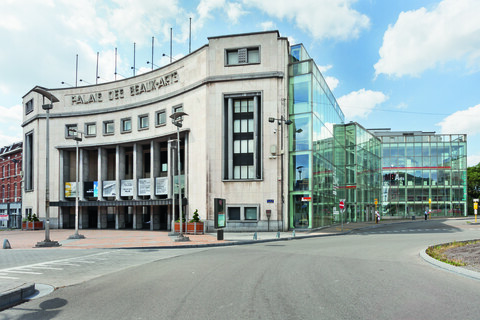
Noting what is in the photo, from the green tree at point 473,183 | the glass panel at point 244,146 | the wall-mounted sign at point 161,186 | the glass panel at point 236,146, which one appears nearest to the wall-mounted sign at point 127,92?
the glass panel at point 236,146

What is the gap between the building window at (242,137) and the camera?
33.0 m

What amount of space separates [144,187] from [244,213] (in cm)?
1405

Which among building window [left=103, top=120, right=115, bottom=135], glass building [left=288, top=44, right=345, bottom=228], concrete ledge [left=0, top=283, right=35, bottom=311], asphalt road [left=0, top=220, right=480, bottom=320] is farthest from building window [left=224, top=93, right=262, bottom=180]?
concrete ledge [left=0, top=283, right=35, bottom=311]

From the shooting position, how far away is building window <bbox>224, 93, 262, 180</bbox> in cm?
3297

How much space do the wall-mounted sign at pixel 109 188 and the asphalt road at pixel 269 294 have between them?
33577 mm

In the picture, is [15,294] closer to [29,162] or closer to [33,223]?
[33,223]

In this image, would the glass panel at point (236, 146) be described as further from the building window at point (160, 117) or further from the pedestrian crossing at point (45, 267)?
the pedestrian crossing at point (45, 267)

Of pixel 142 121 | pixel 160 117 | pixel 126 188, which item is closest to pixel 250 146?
pixel 160 117

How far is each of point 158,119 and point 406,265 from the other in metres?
32.1

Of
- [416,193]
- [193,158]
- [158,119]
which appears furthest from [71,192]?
[416,193]

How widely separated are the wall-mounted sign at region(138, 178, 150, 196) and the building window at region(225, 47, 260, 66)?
16.0 m

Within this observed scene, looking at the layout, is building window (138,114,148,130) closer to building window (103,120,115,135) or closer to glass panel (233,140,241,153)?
building window (103,120,115,135)

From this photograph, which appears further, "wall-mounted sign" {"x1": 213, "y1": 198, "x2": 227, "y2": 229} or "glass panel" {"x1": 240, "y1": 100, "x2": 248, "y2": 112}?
"glass panel" {"x1": 240, "y1": 100, "x2": 248, "y2": 112}

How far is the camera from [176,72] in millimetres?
37594
